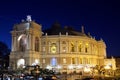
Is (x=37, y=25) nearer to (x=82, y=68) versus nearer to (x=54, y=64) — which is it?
(x=54, y=64)

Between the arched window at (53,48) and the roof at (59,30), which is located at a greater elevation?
the roof at (59,30)

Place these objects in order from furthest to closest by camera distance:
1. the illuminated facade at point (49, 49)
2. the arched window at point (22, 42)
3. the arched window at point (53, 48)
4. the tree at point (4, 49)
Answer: the tree at point (4, 49) → the arched window at point (53, 48) → the arched window at point (22, 42) → the illuminated facade at point (49, 49)

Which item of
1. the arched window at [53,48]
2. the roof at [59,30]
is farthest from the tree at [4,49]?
the arched window at [53,48]

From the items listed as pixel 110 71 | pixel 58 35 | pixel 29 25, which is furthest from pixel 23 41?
pixel 110 71

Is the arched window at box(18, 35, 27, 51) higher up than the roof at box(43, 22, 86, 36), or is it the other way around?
the roof at box(43, 22, 86, 36)

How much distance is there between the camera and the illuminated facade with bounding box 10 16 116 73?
80688mm

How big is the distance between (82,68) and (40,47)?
1433 cm

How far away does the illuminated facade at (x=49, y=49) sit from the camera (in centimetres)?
8069

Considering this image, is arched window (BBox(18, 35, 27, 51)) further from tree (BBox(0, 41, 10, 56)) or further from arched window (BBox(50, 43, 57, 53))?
tree (BBox(0, 41, 10, 56))

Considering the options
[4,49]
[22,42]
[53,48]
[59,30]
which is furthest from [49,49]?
[4,49]

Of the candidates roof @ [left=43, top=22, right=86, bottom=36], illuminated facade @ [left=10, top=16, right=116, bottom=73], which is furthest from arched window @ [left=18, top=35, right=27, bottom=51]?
roof @ [left=43, top=22, right=86, bottom=36]

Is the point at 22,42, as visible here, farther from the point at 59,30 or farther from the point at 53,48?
the point at 59,30

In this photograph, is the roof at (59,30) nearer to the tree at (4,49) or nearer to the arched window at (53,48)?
the arched window at (53,48)

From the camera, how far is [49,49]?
283 feet
